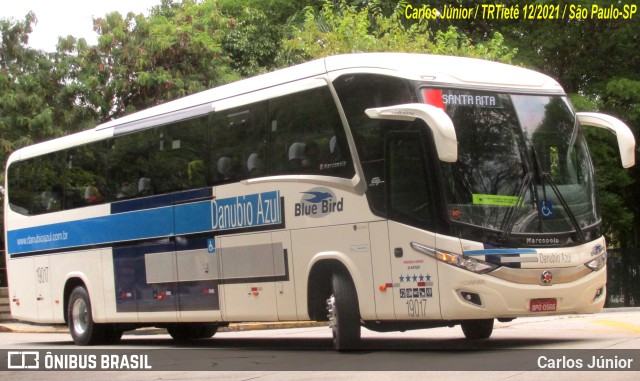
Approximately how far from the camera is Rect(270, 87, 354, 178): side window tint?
1400 centimetres

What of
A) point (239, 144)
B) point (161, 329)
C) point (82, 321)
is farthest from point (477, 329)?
point (161, 329)

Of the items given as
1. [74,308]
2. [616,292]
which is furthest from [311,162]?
[616,292]

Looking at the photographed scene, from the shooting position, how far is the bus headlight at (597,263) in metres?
13.3

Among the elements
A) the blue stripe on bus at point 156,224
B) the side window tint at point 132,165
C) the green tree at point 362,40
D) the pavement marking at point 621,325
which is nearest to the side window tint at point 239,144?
the blue stripe on bus at point 156,224

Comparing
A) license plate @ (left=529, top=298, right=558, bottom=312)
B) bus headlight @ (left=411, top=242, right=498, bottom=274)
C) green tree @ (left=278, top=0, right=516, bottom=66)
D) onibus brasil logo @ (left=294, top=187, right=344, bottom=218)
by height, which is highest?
green tree @ (left=278, top=0, right=516, bottom=66)

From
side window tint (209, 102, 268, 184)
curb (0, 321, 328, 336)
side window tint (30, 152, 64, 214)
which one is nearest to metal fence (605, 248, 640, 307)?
curb (0, 321, 328, 336)

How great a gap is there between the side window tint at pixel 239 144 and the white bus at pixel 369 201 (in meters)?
0.03

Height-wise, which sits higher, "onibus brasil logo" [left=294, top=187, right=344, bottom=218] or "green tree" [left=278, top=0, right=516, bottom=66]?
"green tree" [left=278, top=0, right=516, bottom=66]

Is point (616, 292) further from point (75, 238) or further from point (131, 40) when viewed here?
point (75, 238)

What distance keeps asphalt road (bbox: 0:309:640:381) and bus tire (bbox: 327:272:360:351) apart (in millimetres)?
193

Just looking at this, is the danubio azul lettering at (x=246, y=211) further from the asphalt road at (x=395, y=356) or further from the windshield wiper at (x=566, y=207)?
the windshield wiper at (x=566, y=207)

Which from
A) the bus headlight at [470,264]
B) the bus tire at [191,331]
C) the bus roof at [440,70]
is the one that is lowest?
the bus tire at [191,331]

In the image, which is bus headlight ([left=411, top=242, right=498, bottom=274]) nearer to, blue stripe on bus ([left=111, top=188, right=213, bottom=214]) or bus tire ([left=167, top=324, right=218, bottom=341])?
blue stripe on bus ([left=111, top=188, right=213, bottom=214])

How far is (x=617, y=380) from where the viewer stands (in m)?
9.89
